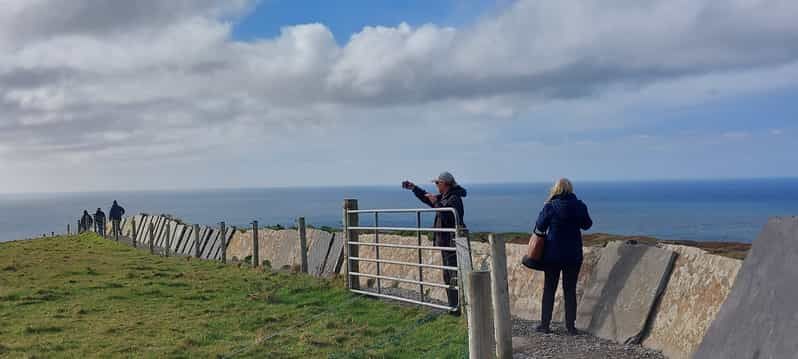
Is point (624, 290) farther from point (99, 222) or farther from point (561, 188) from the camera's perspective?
point (99, 222)

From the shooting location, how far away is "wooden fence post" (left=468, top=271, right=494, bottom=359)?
5.65 m

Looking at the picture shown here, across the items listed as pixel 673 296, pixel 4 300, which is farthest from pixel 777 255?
pixel 4 300

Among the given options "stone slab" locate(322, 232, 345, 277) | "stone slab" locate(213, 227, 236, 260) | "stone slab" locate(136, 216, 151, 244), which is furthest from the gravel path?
"stone slab" locate(136, 216, 151, 244)

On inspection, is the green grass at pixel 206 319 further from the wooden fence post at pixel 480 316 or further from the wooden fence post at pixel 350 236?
the wooden fence post at pixel 480 316

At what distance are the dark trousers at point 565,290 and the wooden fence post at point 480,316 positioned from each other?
11.0 ft

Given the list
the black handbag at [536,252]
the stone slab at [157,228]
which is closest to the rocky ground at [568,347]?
the black handbag at [536,252]

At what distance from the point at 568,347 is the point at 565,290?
3.04ft

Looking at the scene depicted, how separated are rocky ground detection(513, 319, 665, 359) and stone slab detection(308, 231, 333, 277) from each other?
731cm

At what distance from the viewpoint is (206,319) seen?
11.2 meters

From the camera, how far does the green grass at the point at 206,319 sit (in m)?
8.93

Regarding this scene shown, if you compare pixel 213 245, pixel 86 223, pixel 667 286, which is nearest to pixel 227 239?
pixel 213 245

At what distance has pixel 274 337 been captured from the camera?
962 cm

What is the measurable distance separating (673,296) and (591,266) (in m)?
1.72

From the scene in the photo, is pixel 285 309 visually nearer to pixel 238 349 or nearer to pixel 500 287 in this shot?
pixel 238 349
